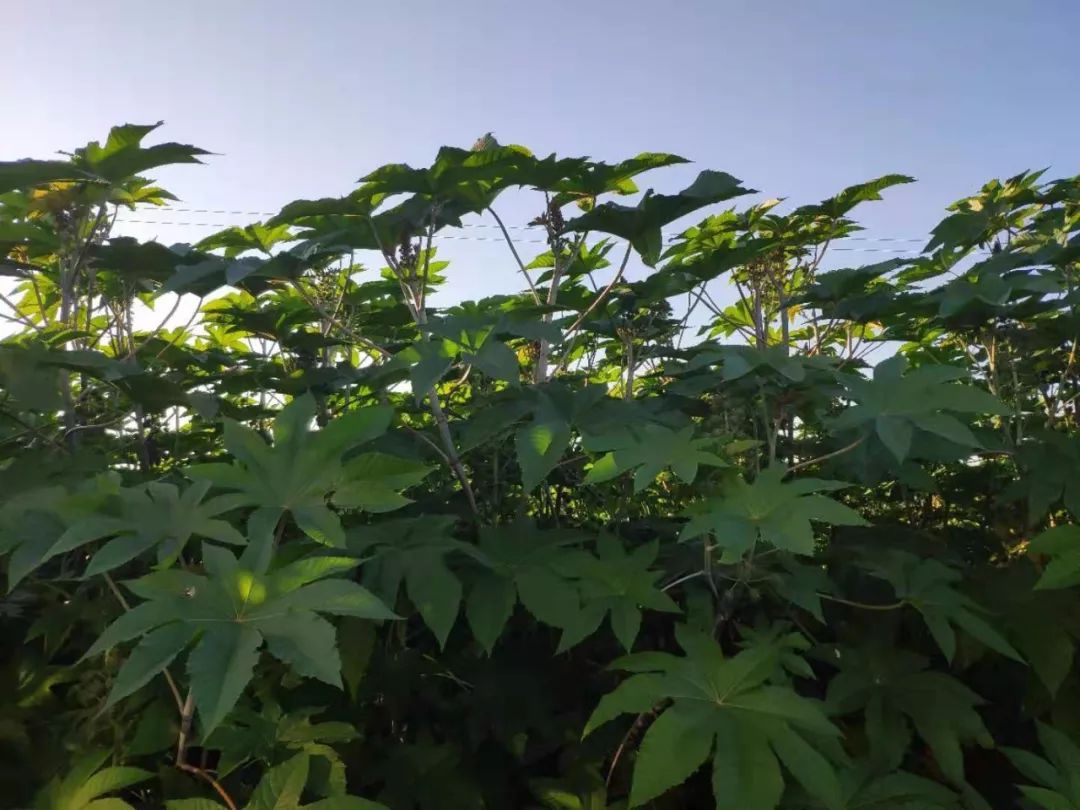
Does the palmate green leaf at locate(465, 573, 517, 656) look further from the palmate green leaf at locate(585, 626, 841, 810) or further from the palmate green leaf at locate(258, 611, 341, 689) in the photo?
the palmate green leaf at locate(258, 611, 341, 689)

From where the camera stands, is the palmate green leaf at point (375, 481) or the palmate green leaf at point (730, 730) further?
the palmate green leaf at point (375, 481)

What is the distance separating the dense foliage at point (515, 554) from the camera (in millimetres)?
1145

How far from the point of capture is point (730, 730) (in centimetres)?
109

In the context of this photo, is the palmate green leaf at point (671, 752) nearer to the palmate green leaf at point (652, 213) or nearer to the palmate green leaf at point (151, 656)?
the palmate green leaf at point (151, 656)

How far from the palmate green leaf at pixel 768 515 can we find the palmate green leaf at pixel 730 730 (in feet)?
0.61

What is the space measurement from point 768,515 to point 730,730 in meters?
0.30

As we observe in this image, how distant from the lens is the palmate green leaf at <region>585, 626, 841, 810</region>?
3.43 feet

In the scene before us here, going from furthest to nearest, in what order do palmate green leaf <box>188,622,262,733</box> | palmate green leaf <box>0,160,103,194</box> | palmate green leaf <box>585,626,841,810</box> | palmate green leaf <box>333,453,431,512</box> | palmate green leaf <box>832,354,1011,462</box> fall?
1. palmate green leaf <box>0,160,103,194</box>
2. palmate green leaf <box>832,354,1011,462</box>
3. palmate green leaf <box>333,453,431,512</box>
4. palmate green leaf <box>585,626,841,810</box>
5. palmate green leaf <box>188,622,262,733</box>

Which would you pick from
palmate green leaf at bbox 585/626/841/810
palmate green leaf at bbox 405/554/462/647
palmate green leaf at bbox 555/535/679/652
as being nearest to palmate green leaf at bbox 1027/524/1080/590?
palmate green leaf at bbox 585/626/841/810

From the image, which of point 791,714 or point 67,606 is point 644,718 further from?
point 67,606

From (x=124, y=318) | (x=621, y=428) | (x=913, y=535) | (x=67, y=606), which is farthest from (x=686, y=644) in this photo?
Result: (x=124, y=318)

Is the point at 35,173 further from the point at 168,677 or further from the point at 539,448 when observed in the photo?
the point at 539,448

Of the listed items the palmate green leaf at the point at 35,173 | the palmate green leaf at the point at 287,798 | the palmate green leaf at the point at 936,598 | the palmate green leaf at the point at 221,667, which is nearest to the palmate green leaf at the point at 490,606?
the palmate green leaf at the point at 287,798

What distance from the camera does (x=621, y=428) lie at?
56.6 inches
